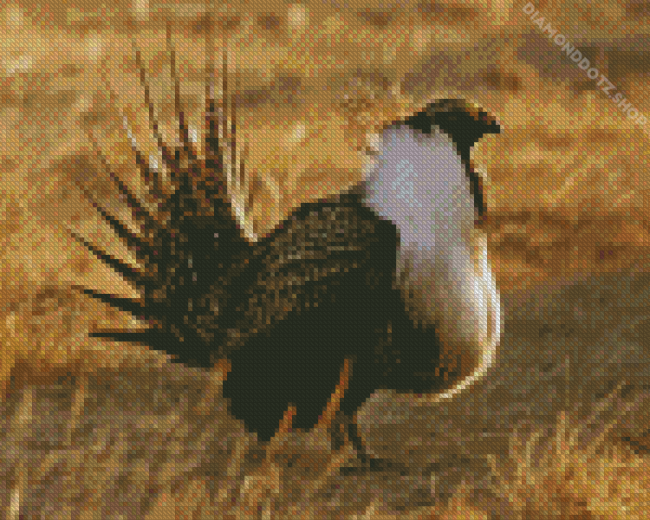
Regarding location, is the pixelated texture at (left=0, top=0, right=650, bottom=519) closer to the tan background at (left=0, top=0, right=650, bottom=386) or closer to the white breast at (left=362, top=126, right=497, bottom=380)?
the tan background at (left=0, top=0, right=650, bottom=386)

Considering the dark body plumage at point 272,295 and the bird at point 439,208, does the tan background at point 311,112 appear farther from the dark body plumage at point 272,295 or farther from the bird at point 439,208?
the dark body plumage at point 272,295

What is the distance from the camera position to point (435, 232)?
5.31 feet

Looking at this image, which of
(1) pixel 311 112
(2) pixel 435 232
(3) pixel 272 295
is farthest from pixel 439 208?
(1) pixel 311 112

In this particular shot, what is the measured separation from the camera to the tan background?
2764 mm

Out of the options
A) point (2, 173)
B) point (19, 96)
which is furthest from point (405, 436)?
point (19, 96)

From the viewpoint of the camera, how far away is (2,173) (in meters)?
3.27

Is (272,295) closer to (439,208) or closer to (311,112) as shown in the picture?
(439,208)

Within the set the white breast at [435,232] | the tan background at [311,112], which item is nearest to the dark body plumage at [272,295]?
the white breast at [435,232]

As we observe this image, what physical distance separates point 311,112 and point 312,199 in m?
2.31

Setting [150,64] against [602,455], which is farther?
[150,64]

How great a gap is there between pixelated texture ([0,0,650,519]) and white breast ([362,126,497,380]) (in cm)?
14

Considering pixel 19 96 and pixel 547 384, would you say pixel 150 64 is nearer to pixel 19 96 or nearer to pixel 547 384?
pixel 19 96

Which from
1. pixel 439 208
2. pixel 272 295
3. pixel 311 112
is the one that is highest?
pixel 311 112

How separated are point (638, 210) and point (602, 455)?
187 centimetres
